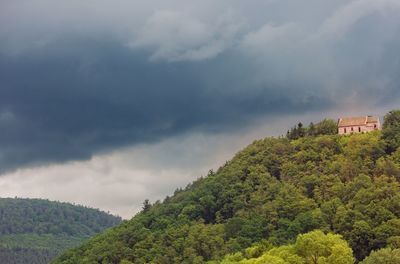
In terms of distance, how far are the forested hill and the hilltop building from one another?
3644mm

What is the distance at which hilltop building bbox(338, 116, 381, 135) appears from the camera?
183 m

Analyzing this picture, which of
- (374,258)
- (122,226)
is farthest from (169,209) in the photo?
(374,258)

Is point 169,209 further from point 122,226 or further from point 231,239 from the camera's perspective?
point 231,239

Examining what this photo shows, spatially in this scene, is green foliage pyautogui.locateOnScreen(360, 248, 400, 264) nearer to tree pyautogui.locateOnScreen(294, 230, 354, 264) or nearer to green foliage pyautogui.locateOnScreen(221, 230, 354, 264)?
tree pyautogui.locateOnScreen(294, 230, 354, 264)

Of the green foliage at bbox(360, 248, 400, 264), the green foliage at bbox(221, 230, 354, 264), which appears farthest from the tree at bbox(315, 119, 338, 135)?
the green foliage at bbox(360, 248, 400, 264)

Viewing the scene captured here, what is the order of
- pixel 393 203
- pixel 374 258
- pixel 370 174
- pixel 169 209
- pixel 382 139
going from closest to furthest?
pixel 374 258, pixel 393 203, pixel 370 174, pixel 382 139, pixel 169 209

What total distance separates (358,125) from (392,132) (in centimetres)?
2112

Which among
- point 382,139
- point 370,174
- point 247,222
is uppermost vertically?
point 382,139

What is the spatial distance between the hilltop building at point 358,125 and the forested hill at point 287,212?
364 cm

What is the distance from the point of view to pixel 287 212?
14475cm

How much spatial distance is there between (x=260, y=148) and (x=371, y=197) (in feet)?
181

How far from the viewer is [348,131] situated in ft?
601

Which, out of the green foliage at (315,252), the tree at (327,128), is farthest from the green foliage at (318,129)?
the green foliage at (315,252)

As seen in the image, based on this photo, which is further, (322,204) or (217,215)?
(217,215)
